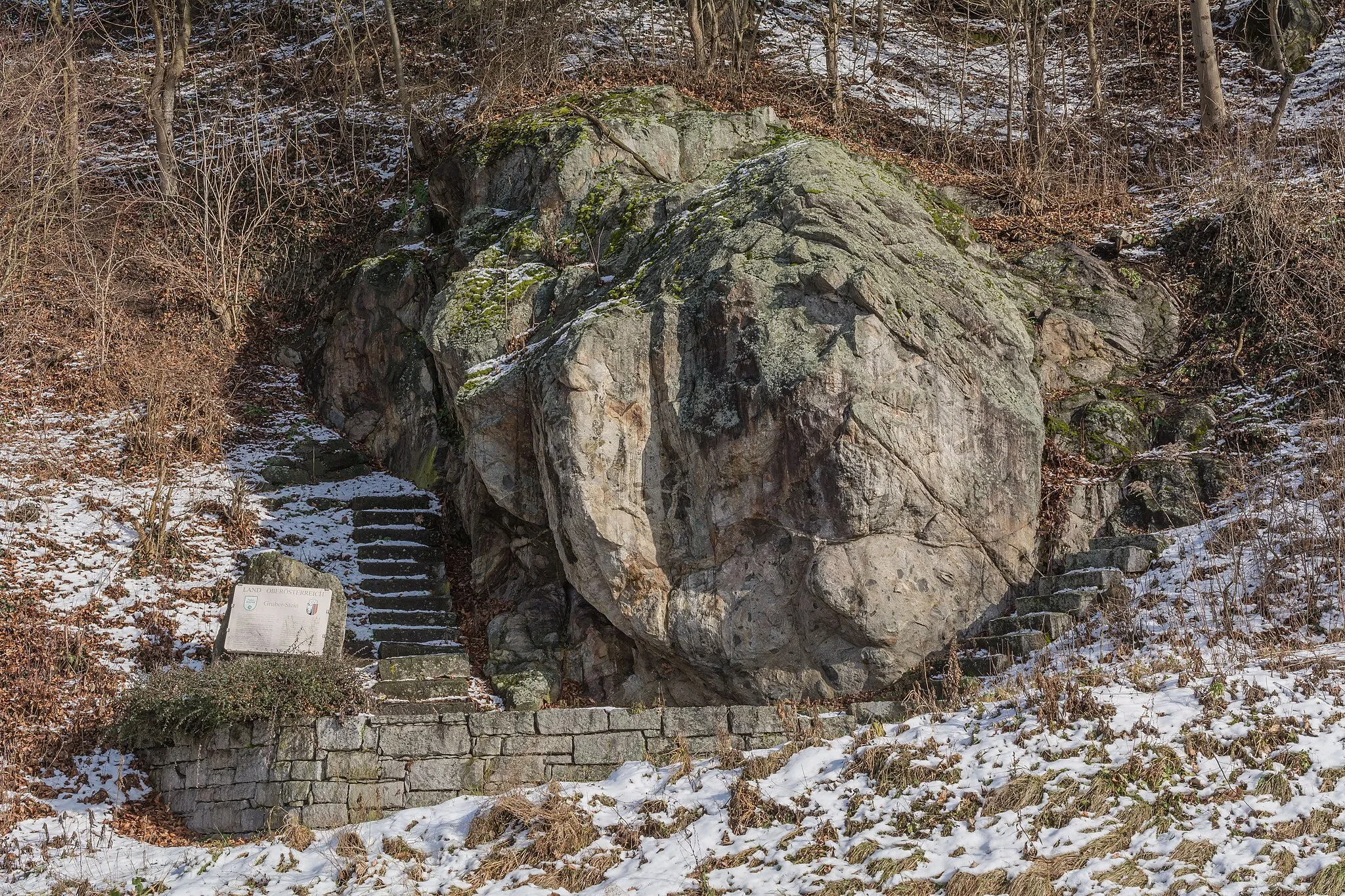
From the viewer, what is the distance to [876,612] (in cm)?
916

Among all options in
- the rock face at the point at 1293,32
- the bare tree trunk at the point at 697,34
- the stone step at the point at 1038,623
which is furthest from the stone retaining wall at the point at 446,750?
the rock face at the point at 1293,32

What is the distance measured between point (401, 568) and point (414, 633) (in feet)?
4.27

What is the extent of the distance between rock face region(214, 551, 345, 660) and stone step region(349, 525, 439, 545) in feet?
9.30

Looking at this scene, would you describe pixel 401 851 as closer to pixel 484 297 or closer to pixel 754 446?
pixel 754 446

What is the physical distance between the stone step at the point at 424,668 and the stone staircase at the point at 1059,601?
14.3 ft

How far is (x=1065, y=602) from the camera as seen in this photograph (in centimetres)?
919

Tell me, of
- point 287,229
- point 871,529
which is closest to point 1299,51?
point 871,529

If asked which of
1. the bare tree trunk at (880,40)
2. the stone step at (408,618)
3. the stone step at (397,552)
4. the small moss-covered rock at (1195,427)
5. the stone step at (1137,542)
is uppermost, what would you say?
the bare tree trunk at (880,40)

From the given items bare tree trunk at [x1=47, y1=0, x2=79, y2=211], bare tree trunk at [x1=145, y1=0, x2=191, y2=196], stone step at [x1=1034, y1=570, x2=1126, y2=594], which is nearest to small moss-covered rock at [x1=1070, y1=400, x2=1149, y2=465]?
stone step at [x1=1034, y1=570, x2=1126, y2=594]

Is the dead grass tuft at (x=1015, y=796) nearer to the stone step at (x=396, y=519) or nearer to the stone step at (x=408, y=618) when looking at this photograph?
the stone step at (x=408, y=618)

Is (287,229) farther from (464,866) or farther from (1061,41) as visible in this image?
(1061,41)

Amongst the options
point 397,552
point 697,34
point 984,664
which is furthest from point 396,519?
point 697,34

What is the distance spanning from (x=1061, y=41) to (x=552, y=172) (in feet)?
39.7

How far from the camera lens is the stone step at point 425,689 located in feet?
31.2
